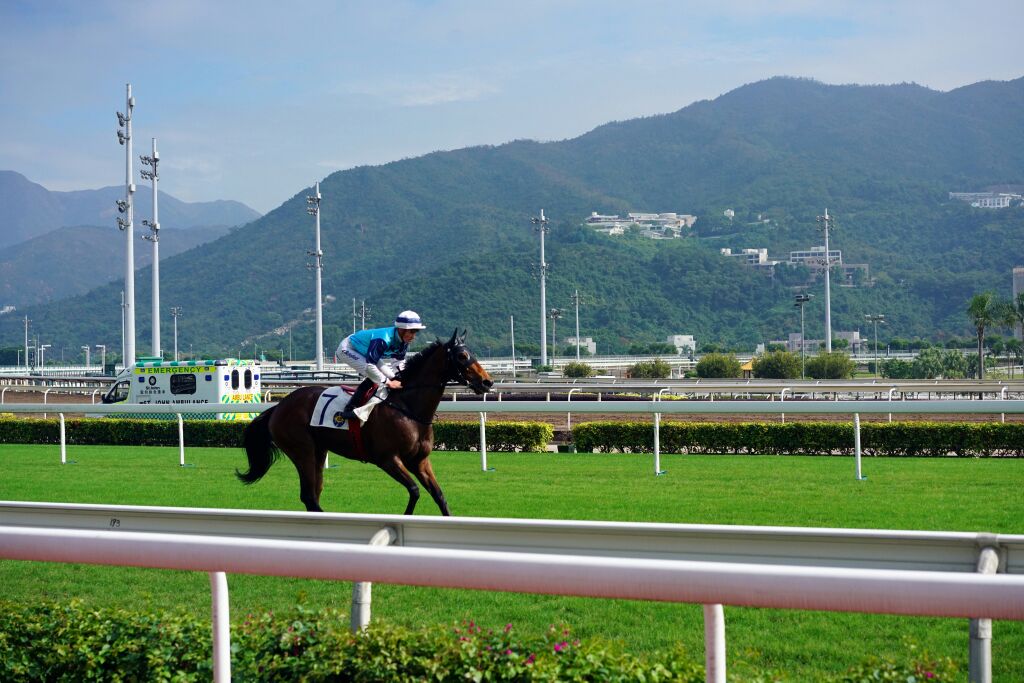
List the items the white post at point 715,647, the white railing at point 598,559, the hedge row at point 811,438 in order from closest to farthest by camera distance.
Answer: the white railing at point 598,559 → the white post at point 715,647 → the hedge row at point 811,438

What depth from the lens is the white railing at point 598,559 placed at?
1662 millimetres

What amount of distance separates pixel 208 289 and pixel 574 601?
12807 cm

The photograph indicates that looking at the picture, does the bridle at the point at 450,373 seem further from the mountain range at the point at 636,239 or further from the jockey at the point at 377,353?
the mountain range at the point at 636,239

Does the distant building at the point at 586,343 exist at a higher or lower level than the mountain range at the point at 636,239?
lower

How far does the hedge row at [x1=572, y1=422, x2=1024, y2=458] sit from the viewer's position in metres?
11.8

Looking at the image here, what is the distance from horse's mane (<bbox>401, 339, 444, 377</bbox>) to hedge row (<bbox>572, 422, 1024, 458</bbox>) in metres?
6.41

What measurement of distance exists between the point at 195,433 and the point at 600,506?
32.3ft

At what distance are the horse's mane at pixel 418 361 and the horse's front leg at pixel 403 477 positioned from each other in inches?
21.9

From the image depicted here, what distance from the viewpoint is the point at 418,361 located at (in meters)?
6.80

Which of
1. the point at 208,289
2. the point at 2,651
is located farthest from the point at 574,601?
the point at 208,289

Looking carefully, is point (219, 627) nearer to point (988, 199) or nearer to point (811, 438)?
point (811, 438)

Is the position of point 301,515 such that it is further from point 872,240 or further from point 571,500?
point 872,240

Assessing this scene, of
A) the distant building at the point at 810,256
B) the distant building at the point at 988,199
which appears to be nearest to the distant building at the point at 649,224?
the distant building at the point at 810,256

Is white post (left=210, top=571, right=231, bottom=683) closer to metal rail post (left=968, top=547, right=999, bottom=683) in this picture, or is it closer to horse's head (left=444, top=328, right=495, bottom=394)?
metal rail post (left=968, top=547, right=999, bottom=683)
